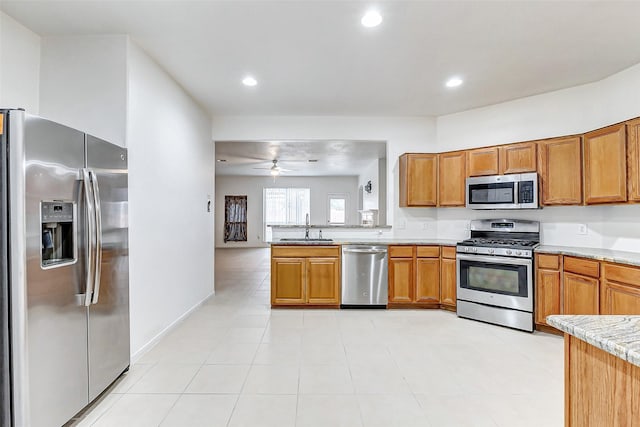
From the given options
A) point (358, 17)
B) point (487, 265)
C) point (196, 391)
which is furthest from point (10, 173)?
point (487, 265)

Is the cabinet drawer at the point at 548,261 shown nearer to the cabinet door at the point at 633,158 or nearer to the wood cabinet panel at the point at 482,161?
the cabinet door at the point at 633,158

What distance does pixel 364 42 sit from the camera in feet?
9.05

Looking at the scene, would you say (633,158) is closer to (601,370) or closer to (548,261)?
(548,261)

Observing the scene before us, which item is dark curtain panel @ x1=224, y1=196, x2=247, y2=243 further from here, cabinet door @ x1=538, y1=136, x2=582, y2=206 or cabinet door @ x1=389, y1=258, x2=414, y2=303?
cabinet door @ x1=538, y1=136, x2=582, y2=206

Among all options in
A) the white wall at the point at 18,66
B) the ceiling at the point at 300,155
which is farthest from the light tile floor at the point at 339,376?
the ceiling at the point at 300,155

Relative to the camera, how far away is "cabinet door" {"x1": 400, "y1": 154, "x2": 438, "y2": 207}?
4.53 m

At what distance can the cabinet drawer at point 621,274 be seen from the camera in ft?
8.48

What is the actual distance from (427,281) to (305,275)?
1609 mm

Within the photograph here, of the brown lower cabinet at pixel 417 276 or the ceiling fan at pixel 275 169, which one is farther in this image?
the ceiling fan at pixel 275 169

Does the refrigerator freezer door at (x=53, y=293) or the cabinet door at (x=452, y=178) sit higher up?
the cabinet door at (x=452, y=178)

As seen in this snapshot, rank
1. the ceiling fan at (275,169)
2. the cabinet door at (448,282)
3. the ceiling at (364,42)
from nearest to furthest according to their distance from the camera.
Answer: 1. the ceiling at (364,42)
2. the cabinet door at (448,282)
3. the ceiling fan at (275,169)

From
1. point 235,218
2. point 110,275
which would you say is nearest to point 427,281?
point 110,275

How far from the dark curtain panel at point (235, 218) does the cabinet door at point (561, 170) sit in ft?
30.9

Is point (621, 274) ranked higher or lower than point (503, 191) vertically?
lower
